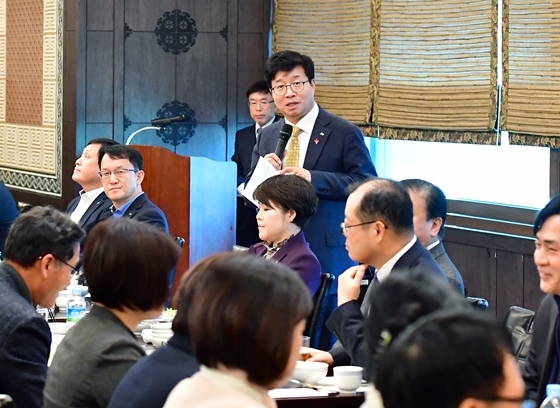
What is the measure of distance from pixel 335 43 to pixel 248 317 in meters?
5.59

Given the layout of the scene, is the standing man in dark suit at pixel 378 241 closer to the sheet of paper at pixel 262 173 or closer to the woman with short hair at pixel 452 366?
the sheet of paper at pixel 262 173

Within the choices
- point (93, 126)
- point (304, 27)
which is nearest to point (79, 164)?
point (93, 126)

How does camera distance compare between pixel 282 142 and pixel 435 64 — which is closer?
pixel 282 142

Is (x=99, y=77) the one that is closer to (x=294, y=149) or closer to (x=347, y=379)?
(x=294, y=149)

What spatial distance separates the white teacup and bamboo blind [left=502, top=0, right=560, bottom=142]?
3.05 metres

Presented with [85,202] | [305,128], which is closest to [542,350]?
[305,128]

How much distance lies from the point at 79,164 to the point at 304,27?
7.44 feet

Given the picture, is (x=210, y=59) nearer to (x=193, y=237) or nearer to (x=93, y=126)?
(x=93, y=126)

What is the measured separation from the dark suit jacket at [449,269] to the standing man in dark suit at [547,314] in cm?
63

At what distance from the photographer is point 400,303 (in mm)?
1598

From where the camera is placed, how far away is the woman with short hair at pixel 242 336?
1.61m

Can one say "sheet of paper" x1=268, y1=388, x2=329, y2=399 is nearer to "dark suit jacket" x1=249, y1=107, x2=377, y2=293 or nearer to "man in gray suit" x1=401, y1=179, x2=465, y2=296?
"man in gray suit" x1=401, y1=179, x2=465, y2=296

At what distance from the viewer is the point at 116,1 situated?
7402 mm

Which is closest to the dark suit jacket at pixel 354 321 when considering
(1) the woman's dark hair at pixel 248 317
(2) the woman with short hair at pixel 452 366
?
(1) the woman's dark hair at pixel 248 317
